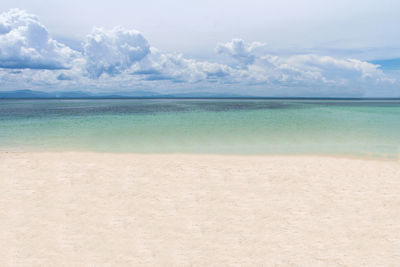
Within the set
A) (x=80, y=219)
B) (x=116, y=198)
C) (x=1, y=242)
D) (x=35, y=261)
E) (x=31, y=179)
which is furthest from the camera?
(x=31, y=179)

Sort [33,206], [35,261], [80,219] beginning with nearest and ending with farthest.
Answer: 1. [35,261]
2. [80,219]
3. [33,206]

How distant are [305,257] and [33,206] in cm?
717

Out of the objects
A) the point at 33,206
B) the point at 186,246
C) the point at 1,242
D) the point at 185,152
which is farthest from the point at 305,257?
the point at 185,152

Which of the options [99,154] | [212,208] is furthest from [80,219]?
[99,154]

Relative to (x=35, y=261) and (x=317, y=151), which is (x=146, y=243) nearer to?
(x=35, y=261)

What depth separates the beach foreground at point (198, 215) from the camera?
17.4 ft

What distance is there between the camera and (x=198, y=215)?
23.2 feet

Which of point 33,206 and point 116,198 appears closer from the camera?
point 33,206

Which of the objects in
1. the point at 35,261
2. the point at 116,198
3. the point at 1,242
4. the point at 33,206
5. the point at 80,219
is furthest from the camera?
the point at 116,198

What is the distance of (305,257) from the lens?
17.2ft

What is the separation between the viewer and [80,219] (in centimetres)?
671

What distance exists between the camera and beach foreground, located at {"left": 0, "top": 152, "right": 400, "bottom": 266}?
5.32 meters

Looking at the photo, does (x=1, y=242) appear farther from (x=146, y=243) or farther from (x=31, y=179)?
(x=31, y=179)

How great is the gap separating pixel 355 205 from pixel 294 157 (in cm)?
701
